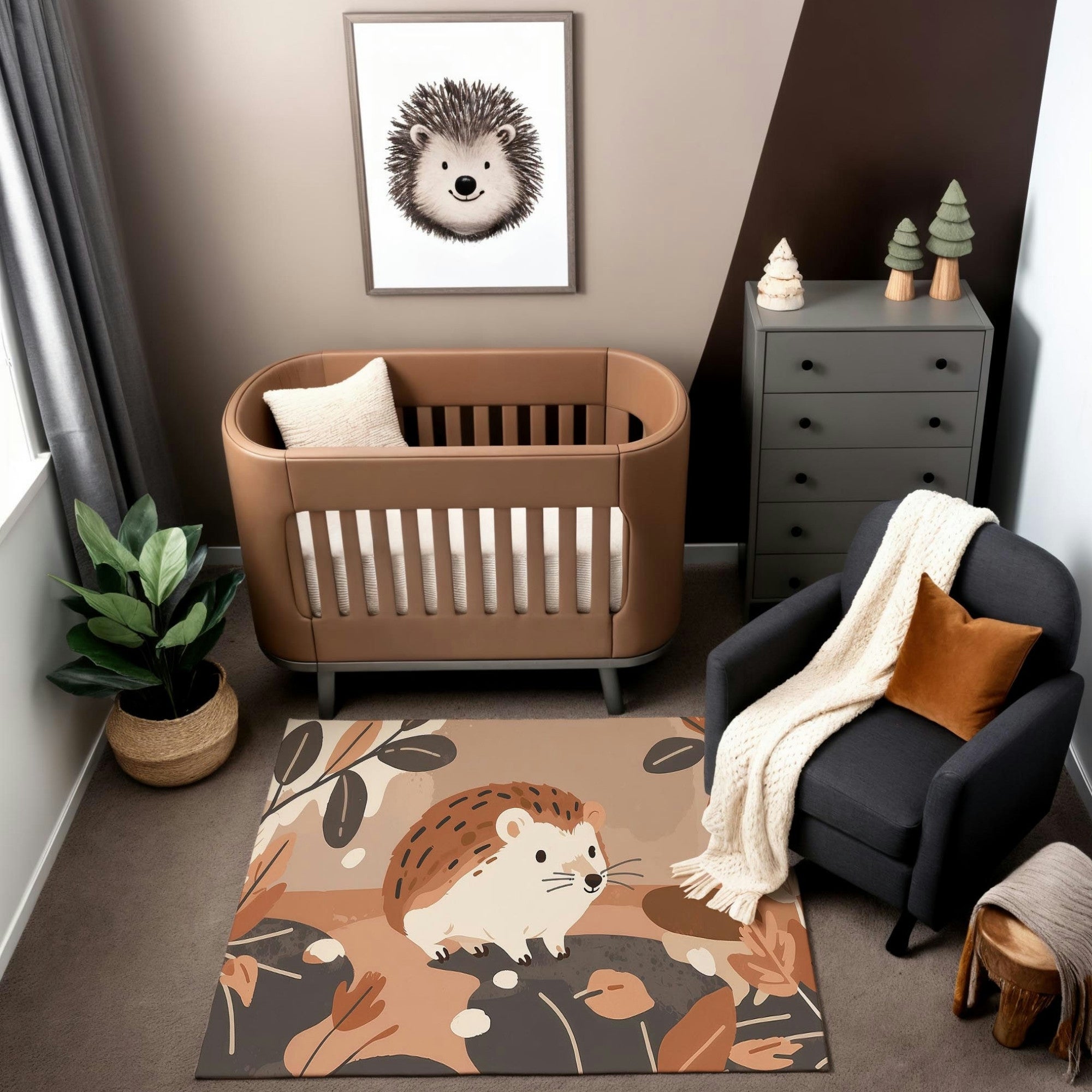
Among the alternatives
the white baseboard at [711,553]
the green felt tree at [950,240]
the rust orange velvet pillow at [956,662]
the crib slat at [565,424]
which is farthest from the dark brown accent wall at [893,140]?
the rust orange velvet pillow at [956,662]

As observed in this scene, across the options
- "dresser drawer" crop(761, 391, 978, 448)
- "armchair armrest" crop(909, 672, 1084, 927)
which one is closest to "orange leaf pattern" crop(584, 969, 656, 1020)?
"armchair armrest" crop(909, 672, 1084, 927)

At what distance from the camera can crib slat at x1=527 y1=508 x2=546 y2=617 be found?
278 centimetres

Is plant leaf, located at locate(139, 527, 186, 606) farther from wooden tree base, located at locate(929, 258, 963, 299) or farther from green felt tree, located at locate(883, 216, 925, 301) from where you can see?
wooden tree base, located at locate(929, 258, 963, 299)

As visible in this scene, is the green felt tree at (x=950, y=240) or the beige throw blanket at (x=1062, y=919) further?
the green felt tree at (x=950, y=240)

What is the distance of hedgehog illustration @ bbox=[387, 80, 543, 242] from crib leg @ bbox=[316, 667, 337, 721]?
129 cm

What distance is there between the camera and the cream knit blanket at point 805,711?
236 centimetres

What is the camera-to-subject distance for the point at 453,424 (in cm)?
338

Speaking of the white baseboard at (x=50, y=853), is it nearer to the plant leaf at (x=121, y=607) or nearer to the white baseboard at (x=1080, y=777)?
the plant leaf at (x=121, y=607)

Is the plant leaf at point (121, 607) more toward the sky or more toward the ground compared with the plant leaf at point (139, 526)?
more toward the ground

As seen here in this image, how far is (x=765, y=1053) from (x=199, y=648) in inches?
62.6

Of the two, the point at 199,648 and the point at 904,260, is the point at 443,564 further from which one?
the point at 904,260

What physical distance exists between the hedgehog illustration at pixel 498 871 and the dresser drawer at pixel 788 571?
945 mm

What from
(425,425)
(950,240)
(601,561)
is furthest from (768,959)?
(950,240)

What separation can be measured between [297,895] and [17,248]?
158 cm
